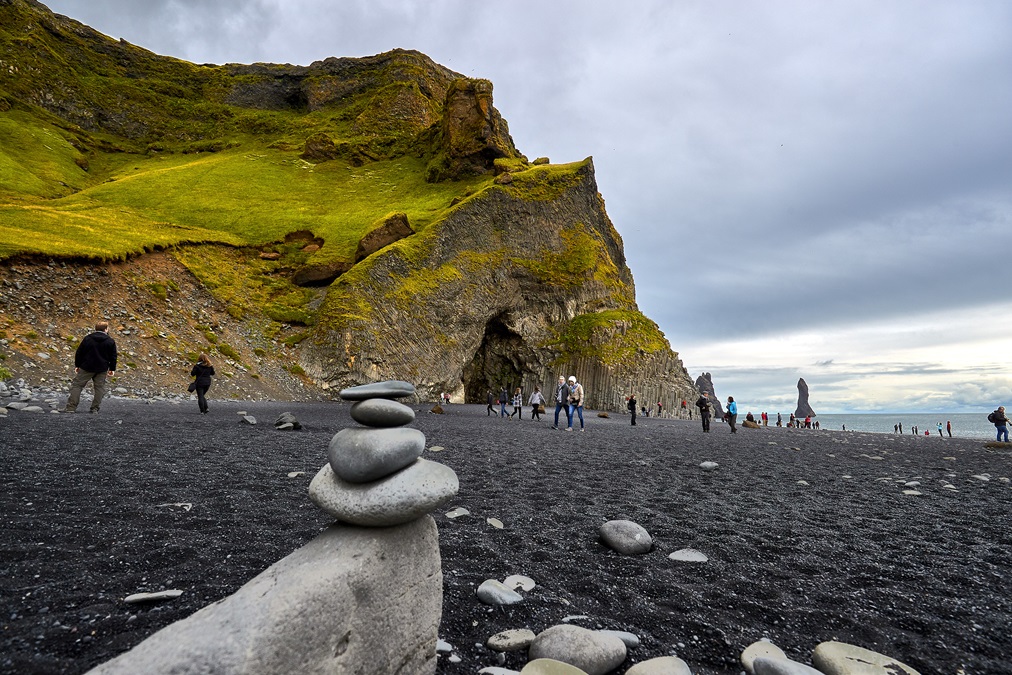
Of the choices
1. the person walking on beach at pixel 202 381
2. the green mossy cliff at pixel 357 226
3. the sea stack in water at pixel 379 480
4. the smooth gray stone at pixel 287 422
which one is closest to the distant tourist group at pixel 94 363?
the person walking on beach at pixel 202 381

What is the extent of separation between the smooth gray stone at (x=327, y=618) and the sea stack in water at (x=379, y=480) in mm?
171

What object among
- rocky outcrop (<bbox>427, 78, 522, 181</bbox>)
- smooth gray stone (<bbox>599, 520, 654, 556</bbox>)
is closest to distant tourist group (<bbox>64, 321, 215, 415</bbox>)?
smooth gray stone (<bbox>599, 520, 654, 556</bbox>)

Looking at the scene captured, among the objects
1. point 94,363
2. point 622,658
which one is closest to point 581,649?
point 622,658

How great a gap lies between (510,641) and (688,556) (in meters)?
2.52

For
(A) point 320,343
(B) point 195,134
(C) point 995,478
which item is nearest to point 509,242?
(A) point 320,343

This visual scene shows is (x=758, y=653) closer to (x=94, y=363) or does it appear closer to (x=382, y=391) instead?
(x=382, y=391)

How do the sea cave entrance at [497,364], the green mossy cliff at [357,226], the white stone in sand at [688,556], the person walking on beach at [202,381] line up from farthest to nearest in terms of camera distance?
1. the sea cave entrance at [497,364]
2. the green mossy cliff at [357,226]
3. the person walking on beach at [202,381]
4. the white stone in sand at [688,556]

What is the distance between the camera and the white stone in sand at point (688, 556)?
15.5ft

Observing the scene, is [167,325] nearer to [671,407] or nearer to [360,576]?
[360,576]

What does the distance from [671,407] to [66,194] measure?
65.5 metres

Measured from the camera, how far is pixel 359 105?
8294 cm

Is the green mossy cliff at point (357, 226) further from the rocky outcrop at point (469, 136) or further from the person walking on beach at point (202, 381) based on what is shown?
the person walking on beach at point (202, 381)

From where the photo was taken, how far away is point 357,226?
46375 mm

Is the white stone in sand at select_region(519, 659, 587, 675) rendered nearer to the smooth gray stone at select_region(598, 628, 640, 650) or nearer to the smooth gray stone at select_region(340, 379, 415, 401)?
the smooth gray stone at select_region(598, 628, 640, 650)
